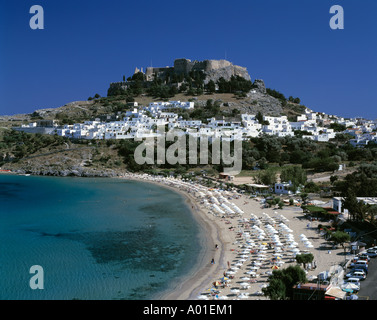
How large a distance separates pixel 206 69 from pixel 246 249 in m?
75.5

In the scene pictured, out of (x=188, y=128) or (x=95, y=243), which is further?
(x=188, y=128)

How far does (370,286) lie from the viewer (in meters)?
11.5

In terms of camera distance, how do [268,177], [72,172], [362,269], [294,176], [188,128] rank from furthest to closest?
[188,128]
[72,172]
[268,177]
[294,176]
[362,269]

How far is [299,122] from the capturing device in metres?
68.9

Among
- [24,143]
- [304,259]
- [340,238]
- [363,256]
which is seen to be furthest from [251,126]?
[304,259]

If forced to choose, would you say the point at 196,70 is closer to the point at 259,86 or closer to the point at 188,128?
the point at 259,86

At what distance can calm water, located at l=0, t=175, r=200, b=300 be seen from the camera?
44.7 ft

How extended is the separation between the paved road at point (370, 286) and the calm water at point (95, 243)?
718cm

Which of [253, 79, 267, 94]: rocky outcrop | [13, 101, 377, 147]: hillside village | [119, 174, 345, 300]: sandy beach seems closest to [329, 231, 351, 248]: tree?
[119, 174, 345, 300]: sandy beach

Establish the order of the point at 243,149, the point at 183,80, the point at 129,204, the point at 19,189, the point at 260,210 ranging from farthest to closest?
the point at 183,80 → the point at 243,149 → the point at 19,189 → the point at 129,204 → the point at 260,210

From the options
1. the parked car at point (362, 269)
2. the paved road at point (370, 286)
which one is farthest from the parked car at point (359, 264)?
the paved road at point (370, 286)
